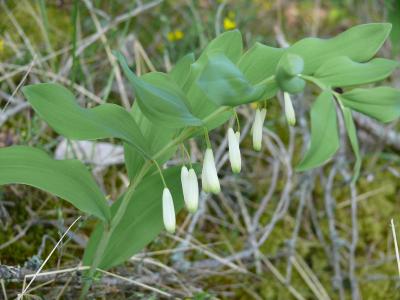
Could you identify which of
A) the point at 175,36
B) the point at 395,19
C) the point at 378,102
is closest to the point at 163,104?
the point at 378,102

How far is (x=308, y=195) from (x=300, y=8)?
157 centimetres

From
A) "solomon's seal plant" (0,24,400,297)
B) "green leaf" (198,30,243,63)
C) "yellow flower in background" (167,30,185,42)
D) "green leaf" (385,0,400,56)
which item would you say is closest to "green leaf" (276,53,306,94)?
"solomon's seal plant" (0,24,400,297)

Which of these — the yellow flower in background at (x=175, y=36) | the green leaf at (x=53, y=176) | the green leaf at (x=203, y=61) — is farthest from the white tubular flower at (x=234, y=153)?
the yellow flower in background at (x=175, y=36)

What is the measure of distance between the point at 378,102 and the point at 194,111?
37cm

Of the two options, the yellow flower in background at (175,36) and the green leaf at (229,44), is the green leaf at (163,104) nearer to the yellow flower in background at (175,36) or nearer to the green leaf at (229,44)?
the green leaf at (229,44)

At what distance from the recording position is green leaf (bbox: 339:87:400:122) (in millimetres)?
1112

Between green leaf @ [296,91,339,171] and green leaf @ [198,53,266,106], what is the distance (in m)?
0.13

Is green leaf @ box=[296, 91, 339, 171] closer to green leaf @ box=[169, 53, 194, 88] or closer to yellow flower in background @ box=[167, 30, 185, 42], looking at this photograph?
green leaf @ box=[169, 53, 194, 88]

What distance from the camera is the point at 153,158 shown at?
126 centimetres

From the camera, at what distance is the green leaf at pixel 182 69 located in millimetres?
1312

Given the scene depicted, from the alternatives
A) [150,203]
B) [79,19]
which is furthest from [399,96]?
[79,19]

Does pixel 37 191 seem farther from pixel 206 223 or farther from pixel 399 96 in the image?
pixel 399 96

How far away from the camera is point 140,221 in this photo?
1436mm

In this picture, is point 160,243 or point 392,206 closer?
point 160,243
